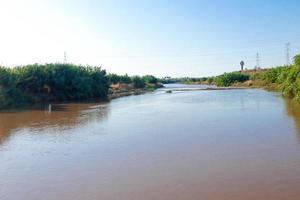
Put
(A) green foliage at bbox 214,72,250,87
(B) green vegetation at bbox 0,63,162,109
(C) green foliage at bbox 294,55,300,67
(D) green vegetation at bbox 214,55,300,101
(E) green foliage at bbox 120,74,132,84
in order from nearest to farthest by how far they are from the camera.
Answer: (C) green foliage at bbox 294,55,300,67, (B) green vegetation at bbox 0,63,162,109, (D) green vegetation at bbox 214,55,300,101, (E) green foliage at bbox 120,74,132,84, (A) green foliage at bbox 214,72,250,87

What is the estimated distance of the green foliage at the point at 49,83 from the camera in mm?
28016

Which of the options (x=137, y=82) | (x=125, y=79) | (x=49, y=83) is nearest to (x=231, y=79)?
(x=137, y=82)

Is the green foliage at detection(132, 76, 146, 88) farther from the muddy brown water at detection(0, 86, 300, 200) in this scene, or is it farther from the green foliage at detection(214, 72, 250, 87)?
the muddy brown water at detection(0, 86, 300, 200)

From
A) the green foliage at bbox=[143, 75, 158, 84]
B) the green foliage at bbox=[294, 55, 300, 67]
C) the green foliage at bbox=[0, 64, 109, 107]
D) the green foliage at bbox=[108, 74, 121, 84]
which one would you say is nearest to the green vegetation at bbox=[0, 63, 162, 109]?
the green foliage at bbox=[0, 64, 109, 107]

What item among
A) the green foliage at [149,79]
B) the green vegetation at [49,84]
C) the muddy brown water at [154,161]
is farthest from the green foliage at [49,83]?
the green foliage at [149,79]

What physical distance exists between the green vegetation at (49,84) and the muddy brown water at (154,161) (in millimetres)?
13523

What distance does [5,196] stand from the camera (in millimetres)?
6973

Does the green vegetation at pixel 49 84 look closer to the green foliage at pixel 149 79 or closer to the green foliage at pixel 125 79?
the green foliage at pixel 125 79

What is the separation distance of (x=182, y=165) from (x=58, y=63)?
1221 inches

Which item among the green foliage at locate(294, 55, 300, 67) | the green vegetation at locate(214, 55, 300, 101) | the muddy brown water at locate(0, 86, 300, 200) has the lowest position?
the muddy brown water at locate(0, 86, 300, 200)

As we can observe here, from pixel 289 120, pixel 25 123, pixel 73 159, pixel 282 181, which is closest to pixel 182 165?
pixel 282 181

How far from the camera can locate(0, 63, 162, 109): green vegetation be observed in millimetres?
28000

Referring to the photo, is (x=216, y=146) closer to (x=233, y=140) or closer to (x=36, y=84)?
(x=233, y=140)

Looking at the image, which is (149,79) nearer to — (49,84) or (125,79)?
(125,79)
